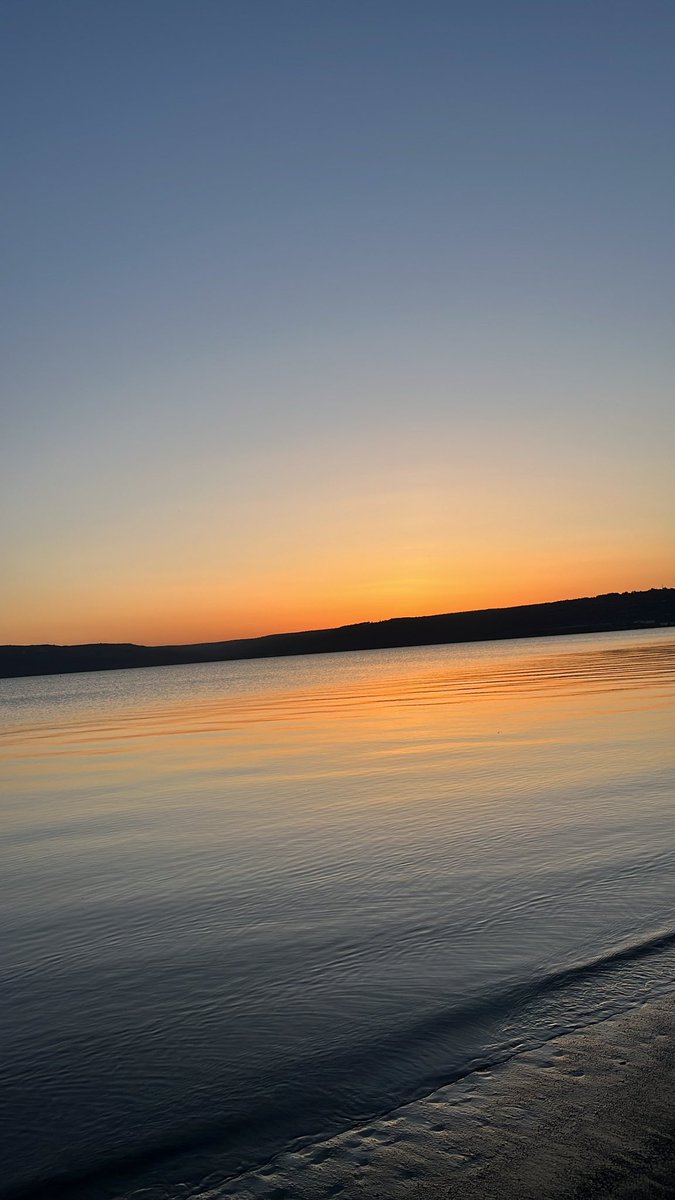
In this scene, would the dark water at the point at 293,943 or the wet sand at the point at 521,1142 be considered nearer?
the wet sand at the point at 521,1142

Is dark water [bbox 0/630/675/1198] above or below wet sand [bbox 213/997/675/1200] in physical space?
below

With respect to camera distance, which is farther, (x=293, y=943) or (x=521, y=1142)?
(x=293, y=943)

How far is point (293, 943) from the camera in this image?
27.0ft

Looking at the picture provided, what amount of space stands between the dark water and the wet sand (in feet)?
0.82

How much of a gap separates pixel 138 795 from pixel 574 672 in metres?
40.1

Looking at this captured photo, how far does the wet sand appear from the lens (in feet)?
13.2

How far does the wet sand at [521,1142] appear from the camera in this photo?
13.2ft

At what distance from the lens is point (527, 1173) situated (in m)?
4.11

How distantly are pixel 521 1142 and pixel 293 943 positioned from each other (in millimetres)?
4141

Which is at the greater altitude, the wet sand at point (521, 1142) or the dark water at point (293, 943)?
the wet sand at point (521, 1142)

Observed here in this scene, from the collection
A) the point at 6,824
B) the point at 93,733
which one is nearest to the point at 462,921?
the point at 6,824

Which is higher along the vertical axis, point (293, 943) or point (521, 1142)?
point (521, 1142)

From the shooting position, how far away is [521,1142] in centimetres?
438

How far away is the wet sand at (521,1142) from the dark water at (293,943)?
0.25 meters
